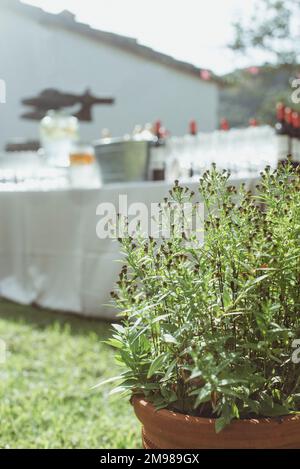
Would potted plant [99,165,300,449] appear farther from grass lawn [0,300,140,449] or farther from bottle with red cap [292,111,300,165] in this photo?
bottle with red cap [292,111,300,165]

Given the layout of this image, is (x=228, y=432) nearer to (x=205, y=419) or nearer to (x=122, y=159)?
(x=205, y=419)

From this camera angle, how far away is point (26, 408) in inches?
80.5

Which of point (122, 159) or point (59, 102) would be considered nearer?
point (122, 159)

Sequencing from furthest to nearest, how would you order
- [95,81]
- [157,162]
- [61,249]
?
[95,81]
[61,249]
[157,162]

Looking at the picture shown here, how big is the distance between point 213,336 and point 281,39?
1348cm

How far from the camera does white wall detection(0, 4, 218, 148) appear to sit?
8711 millimetres

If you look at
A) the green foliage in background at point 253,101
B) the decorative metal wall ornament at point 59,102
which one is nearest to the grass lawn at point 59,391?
the decorative metal wall ornament at point 59,102

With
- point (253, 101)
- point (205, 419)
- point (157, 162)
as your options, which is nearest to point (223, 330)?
point (205, 419)

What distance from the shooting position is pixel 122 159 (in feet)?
10.5

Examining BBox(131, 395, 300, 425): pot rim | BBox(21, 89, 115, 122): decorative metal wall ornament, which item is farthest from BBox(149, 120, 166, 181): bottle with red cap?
BBox(131, 395, 300, 425): pot rim

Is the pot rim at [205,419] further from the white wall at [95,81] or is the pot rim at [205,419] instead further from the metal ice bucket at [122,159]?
the white wall at [95,81]

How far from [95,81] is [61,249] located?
25.7 feet
